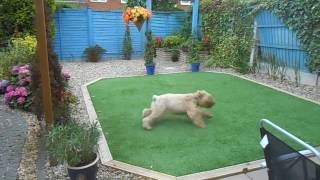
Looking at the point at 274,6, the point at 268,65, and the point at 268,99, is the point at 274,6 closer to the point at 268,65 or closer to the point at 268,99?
the point at 268,65

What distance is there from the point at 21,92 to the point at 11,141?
57.0 inches

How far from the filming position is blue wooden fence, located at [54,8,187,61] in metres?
11.3

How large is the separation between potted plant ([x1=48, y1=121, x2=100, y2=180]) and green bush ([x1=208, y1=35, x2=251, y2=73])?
6263mm

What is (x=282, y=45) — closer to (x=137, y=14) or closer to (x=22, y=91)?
(x=137, y=14)

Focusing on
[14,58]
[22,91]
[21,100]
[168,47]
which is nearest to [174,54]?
[168,47]

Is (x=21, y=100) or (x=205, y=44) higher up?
(x=205, y=44)

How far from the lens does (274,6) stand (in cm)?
755

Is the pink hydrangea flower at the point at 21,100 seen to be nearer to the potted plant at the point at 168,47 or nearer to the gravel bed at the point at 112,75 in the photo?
the gravel bed at the point at 112,75

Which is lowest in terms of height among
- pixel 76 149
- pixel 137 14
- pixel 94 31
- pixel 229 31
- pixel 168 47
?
pixel 76 149

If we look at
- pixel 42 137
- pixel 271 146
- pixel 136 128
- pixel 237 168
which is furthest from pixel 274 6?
pixel 271 146

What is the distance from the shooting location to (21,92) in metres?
5.19

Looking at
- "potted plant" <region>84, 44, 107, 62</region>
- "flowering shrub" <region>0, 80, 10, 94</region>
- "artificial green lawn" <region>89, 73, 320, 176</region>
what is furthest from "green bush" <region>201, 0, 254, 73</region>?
"flowering shrub" <region>0, 80, 10, 94</region>

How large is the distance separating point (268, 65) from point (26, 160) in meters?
6.28

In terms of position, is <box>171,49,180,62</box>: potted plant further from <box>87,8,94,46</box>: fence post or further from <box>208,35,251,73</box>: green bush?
<box>87,8,94,46</box>: fence post
